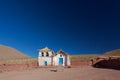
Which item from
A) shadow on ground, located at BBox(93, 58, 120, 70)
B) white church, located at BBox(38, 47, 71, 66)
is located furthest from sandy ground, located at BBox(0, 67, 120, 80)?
white church, located at BBox(38, 47, 71, 66)

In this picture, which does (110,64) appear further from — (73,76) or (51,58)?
(51,58)

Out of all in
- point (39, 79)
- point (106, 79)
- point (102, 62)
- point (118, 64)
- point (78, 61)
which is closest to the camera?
point (106, 79)

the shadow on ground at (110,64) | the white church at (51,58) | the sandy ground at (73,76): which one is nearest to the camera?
the sandy ground at (73,76)

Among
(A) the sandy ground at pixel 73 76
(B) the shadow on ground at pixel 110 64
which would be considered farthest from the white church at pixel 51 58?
(A) the sandy ground at pixel 73 76

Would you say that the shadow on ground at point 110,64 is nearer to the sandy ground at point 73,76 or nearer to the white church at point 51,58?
the sandy ground at point 73,76

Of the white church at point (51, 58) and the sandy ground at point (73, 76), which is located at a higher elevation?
the white church at point (51, 58)

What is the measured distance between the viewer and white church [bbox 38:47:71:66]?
5422cm

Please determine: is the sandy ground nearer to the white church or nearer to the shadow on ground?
the shadow on ground

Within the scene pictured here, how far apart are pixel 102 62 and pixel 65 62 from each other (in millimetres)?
11124

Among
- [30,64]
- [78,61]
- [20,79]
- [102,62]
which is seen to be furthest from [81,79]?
[30,64]

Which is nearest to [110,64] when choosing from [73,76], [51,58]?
[73,76]

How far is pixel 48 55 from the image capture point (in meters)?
55.0

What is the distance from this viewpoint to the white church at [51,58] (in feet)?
178

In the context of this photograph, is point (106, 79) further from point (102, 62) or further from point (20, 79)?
point (102, 62)
